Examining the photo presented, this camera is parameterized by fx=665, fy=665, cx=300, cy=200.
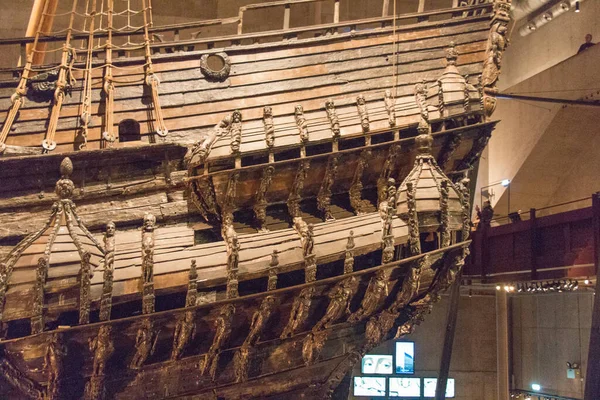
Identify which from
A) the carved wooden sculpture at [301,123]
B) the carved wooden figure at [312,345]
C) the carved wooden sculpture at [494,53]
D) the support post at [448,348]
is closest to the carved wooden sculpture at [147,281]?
the carved wooden figure at [312,345]

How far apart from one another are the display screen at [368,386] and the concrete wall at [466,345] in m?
0.69

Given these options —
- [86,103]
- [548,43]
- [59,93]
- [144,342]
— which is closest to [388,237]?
[144,342]

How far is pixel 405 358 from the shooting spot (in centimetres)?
966

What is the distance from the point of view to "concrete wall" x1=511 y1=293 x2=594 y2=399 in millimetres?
8211

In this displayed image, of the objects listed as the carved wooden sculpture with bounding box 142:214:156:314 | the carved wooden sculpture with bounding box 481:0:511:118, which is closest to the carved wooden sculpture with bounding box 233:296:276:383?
the carved wooden sculpture with bounding box 142:214:156:314

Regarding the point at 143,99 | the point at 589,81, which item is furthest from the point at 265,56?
the point at 589,81

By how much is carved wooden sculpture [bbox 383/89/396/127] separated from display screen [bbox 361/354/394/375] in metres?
4.89

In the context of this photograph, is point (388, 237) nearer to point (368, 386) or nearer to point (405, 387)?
point (368, 386)

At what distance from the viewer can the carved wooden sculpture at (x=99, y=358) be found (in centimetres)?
439

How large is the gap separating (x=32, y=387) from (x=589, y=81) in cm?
695

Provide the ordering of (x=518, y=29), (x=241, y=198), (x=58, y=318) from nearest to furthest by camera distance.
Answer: (x=58, y=318)
(x=241, y=198)
(x=518, y=29)

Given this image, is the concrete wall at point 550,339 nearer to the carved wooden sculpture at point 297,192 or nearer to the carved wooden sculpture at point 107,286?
the carved wooden sculpture at point 297,192

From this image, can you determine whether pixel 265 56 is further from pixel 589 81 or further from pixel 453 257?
pixel 589 81

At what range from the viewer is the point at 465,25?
20.2 ft
